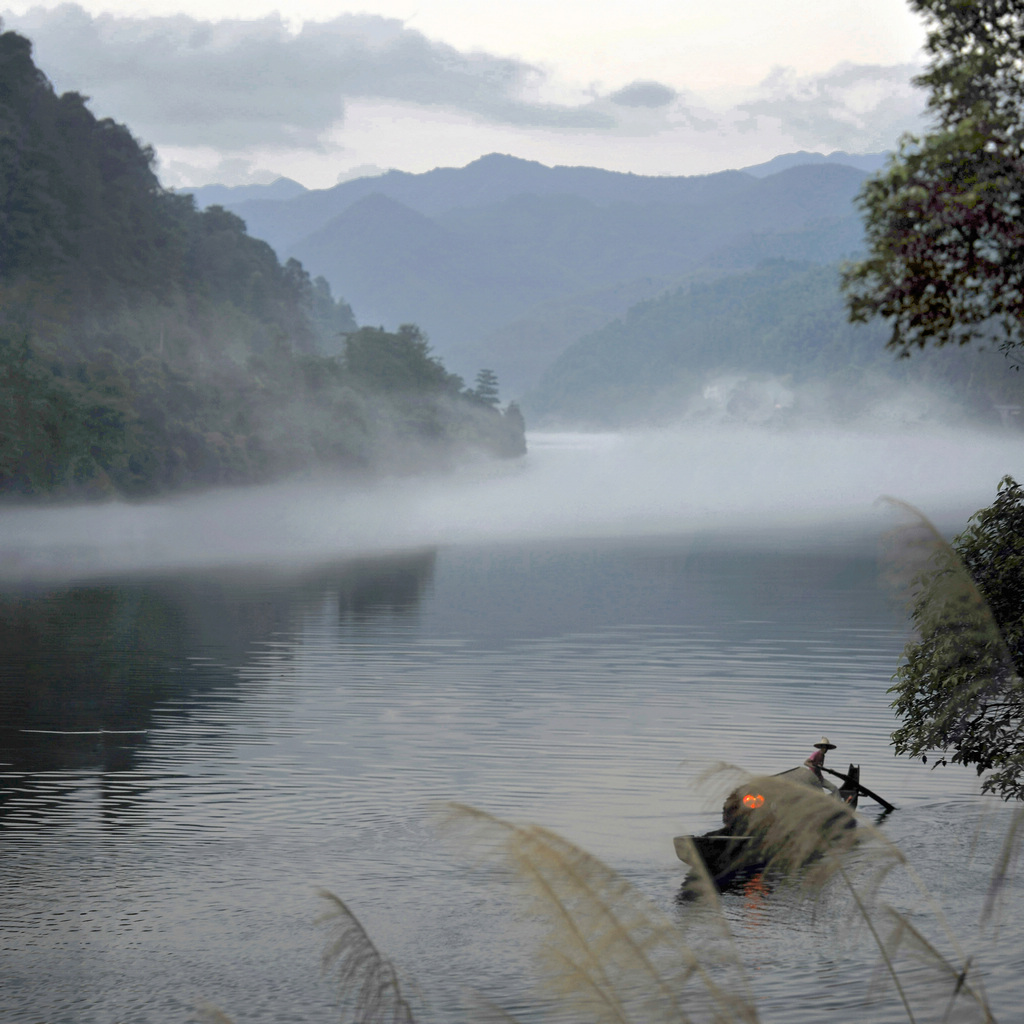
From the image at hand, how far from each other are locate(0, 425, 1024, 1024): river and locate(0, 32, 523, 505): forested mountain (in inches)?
1043

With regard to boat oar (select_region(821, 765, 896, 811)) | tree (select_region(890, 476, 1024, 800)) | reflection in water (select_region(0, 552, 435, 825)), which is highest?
tree (select_region(890, 476, 1024, 800))

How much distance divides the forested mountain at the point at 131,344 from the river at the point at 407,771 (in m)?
26.5

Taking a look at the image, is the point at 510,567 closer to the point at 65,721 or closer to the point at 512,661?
the point at 512,661

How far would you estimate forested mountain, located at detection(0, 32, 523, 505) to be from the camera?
379 feet

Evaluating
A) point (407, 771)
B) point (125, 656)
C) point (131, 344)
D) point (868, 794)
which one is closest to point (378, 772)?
point (407, 771)

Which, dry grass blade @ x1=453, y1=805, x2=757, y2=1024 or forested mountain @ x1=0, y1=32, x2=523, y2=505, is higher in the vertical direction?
forested mountain @ x1=0, y1=32, x2=523, y2=505

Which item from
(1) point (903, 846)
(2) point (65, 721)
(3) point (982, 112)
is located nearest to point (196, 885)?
(1) point (903, 846)

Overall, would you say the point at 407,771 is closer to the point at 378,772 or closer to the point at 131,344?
the point at 378,772

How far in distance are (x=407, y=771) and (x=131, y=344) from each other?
116650 mm

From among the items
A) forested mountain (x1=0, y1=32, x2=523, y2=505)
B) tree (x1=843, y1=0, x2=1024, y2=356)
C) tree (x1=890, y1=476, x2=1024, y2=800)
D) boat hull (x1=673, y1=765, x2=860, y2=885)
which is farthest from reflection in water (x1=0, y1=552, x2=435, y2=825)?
forested mountain (x1=0, y1=32, x2=523, y2=505)

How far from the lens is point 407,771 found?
112 feet

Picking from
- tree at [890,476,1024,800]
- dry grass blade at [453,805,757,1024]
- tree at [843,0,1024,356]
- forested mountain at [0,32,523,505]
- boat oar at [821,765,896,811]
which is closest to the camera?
dry grass blade at [453,805,757,1024]

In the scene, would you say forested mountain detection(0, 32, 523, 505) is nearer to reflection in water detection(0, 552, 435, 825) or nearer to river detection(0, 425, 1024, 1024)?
river detection(0, 425, 1024, 1024)

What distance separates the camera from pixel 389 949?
1975 centimetres
